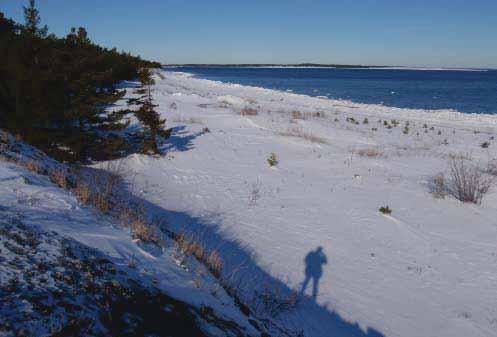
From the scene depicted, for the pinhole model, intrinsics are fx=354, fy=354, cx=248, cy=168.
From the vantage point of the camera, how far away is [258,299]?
5160mm

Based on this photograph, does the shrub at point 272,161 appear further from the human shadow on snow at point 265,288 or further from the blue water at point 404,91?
the blue water at point 404,91

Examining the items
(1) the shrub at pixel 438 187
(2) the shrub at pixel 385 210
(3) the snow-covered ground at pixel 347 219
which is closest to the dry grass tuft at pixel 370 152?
(3) the snow-covered ground at pixel 347 219

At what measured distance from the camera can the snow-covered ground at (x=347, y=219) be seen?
18.2 feet

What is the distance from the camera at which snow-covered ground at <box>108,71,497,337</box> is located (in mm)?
5535

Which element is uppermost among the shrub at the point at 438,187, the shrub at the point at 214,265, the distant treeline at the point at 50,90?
the distant treeline at the point at 50,90

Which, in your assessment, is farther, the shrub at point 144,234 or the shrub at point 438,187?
the shrub at point 438,187

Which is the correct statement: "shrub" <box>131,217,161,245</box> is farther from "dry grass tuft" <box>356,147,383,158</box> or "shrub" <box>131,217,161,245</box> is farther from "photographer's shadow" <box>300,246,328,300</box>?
"dry grass tuft" <box>356,147,383,158</box>

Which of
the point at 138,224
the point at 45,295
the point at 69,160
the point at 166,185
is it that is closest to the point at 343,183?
the point at 166,185

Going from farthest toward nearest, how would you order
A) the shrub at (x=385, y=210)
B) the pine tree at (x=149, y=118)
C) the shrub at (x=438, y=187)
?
the pine tree at (x=149, y=118) < the shrub at (x=438, y=187) < the shrub at (x=385, y=210)

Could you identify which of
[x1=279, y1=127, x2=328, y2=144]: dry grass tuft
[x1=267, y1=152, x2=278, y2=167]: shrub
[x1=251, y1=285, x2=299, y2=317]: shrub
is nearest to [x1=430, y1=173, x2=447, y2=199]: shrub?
[x1=267, y1=152, x2=278, y2=167]: shrub

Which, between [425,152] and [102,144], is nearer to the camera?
[102,144]

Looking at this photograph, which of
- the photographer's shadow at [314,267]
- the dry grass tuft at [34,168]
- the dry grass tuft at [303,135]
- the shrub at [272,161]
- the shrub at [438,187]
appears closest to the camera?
the photographer's shadow at [314,267]

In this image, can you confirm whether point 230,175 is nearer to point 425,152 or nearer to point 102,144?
point 102,144

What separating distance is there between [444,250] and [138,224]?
607 centimetres
